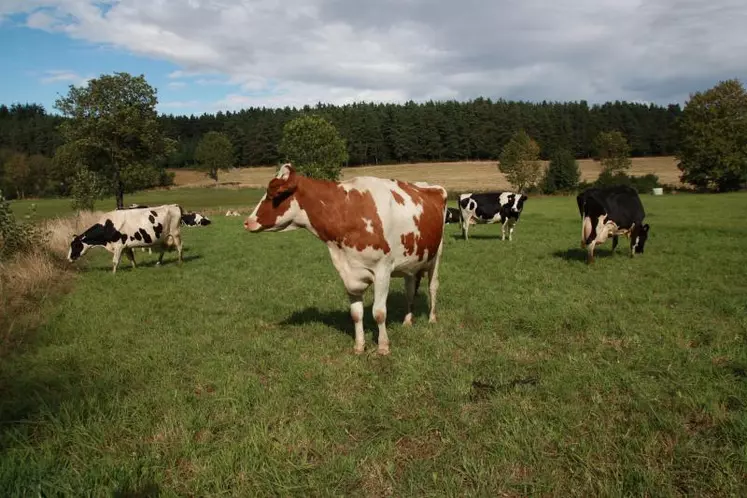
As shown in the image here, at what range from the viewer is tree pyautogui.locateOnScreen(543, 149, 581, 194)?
62312 mm

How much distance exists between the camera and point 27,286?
10.5 meters

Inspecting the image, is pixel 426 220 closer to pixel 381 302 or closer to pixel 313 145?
pixel 381 302

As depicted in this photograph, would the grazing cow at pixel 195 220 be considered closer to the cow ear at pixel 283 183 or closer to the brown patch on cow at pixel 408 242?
the cow ear at pixel 283 183

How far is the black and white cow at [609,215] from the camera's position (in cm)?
1338

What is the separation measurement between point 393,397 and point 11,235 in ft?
41.3

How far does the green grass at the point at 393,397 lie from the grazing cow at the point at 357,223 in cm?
107

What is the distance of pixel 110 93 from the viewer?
37062 mm

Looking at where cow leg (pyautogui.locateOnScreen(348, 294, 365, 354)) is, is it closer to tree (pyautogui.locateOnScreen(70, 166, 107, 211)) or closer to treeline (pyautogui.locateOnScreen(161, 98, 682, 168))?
tree (pyautogui.locateOnScreen(70, 166, 107, 211))

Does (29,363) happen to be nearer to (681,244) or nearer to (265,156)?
(681,244)

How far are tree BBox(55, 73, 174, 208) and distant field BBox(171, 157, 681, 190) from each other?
137 feet

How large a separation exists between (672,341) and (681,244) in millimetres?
11989

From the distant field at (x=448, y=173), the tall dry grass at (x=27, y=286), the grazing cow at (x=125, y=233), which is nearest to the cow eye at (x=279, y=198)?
the tall dry grass at (x=27, y=286)

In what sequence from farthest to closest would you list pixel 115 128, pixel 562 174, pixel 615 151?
1. pixel 615 151
2. pixel 562 174
3. pixel 115 128

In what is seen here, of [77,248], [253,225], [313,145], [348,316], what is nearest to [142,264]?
[77,248]
